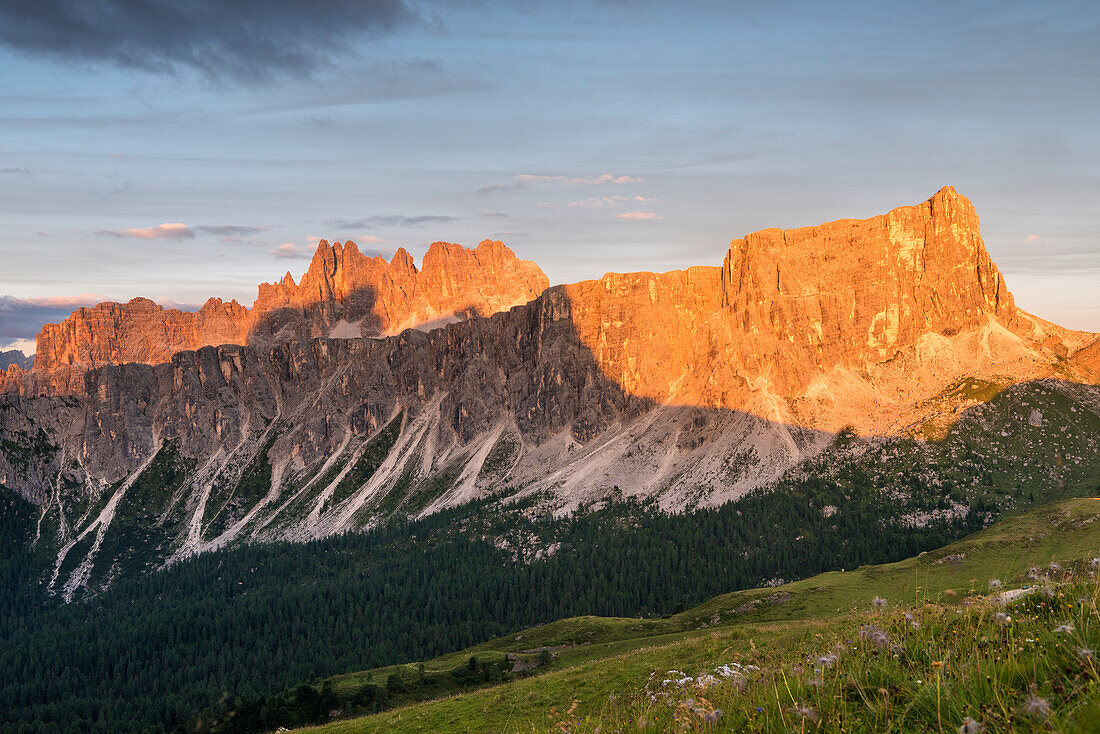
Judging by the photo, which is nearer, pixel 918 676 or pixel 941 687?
pixel 941 687

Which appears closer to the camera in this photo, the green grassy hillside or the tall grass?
the tall grass

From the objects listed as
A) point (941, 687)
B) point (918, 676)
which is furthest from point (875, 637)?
point (941, 687)

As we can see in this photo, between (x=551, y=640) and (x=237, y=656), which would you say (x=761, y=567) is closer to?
(x=551, y=640)

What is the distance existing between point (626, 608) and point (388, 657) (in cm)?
5776

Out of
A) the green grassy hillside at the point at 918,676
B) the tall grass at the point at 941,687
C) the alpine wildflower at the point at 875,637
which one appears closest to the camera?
the tall grass at the point at 941,687

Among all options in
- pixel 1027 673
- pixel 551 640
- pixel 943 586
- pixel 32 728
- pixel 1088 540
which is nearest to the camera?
pixel 1027 673

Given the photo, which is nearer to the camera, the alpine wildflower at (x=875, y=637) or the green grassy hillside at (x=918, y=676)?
the green grassy hillside at (x=918, y=676)

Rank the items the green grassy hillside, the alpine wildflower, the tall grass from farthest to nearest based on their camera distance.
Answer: the alpine wildflower < the green grassy hillside < the tall grass

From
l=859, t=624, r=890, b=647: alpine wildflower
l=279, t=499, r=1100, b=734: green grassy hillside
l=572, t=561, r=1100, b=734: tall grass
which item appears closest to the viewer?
l=572, t=561, r=1100, b=734: tall grass

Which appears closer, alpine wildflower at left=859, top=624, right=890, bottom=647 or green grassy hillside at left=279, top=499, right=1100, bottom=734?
green grassy hillside at left=279, top=499, right=1100, bottom=734

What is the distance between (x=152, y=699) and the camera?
6909 inches

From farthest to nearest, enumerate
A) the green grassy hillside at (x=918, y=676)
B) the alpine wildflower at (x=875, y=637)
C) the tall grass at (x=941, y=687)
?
the alpine wildflower at (x=875, y=637) < the green grassy hillside at (x=918, y=676) < the tall grass at (x=941, y=687)

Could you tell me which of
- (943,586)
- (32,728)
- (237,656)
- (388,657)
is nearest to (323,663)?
(388,657)

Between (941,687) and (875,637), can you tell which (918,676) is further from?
(875,637)
